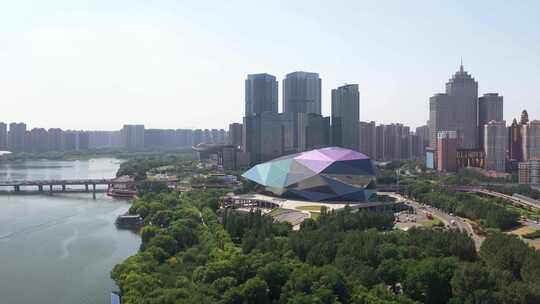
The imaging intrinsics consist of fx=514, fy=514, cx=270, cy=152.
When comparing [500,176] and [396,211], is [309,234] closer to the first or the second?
[396,211]

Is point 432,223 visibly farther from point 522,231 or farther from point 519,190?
point 519,190

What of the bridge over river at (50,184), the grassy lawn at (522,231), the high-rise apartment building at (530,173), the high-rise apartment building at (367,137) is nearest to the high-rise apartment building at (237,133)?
the high-rise apartment building at (367,137)

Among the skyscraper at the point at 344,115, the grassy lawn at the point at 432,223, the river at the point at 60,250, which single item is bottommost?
the river at the point at 60,250

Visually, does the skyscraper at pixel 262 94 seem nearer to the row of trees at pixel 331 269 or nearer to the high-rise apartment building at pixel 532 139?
the high-rise apartment building at pixel 532 139

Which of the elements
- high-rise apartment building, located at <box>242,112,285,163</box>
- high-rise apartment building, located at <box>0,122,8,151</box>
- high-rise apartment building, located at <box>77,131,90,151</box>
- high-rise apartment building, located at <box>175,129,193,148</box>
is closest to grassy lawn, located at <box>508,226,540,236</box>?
high-rise apartment building, located at <box>242,112,285,163</box>

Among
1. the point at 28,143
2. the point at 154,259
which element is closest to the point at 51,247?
the point at 154,259

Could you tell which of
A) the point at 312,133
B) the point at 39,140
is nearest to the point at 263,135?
the point at 312,133
